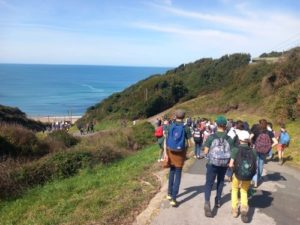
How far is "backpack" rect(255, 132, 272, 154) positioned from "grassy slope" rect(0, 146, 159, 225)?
2.67 metres

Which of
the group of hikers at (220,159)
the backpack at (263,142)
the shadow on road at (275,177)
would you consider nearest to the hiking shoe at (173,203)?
the group of hikers at (220,159)

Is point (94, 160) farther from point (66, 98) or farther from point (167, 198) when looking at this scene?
point (66, 98)

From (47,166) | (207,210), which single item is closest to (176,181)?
(207,210)

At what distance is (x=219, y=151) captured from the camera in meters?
7.28

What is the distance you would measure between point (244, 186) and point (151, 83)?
212 feet

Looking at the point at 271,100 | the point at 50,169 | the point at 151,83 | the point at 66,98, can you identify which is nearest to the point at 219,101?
the point at 271,100

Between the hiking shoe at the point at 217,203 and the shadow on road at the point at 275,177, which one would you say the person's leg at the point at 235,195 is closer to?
the hiking shoe at the point at 217,203

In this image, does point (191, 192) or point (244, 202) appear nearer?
point (244, 202)

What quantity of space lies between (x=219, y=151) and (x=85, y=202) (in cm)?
322

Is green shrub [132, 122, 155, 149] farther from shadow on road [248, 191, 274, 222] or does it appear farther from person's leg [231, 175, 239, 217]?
person's leg [231, 175, 239, 217]

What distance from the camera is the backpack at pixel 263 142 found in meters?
10.3

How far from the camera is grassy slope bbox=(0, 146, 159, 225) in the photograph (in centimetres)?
778

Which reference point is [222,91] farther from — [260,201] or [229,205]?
[229,205]

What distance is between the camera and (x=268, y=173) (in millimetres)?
12219
